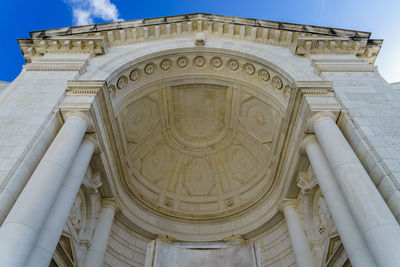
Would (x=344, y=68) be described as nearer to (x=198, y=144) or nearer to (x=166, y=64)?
(x=166, y=64)

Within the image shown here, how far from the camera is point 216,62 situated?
14492 millimetres

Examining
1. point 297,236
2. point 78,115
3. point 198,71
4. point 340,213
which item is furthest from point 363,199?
point 198,71

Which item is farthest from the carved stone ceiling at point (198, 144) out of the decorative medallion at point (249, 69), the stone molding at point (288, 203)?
the stone molding at point (288, 203)

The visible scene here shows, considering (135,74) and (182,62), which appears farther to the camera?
(182,62)

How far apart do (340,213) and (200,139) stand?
412 inches

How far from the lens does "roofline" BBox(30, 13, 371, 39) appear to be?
1363cm

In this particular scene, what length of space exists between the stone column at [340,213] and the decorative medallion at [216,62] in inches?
240

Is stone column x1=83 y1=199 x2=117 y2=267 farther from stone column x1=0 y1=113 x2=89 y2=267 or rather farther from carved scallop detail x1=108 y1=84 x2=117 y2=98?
carved scallop detail x1=108 y1=84 x2=117 y2=98

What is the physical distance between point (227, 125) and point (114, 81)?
6866 millimetres

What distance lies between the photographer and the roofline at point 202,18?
44.7ft

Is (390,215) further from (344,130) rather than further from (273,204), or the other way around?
(273,204)

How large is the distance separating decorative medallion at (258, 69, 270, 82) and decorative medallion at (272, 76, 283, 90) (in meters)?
0.38

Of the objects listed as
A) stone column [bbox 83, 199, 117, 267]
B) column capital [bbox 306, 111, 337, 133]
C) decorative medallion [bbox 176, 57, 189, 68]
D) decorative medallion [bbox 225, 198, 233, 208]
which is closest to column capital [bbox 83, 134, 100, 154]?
stone column [bbox 83, 199, 117, 267]

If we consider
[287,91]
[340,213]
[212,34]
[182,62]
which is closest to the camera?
[340,213]
